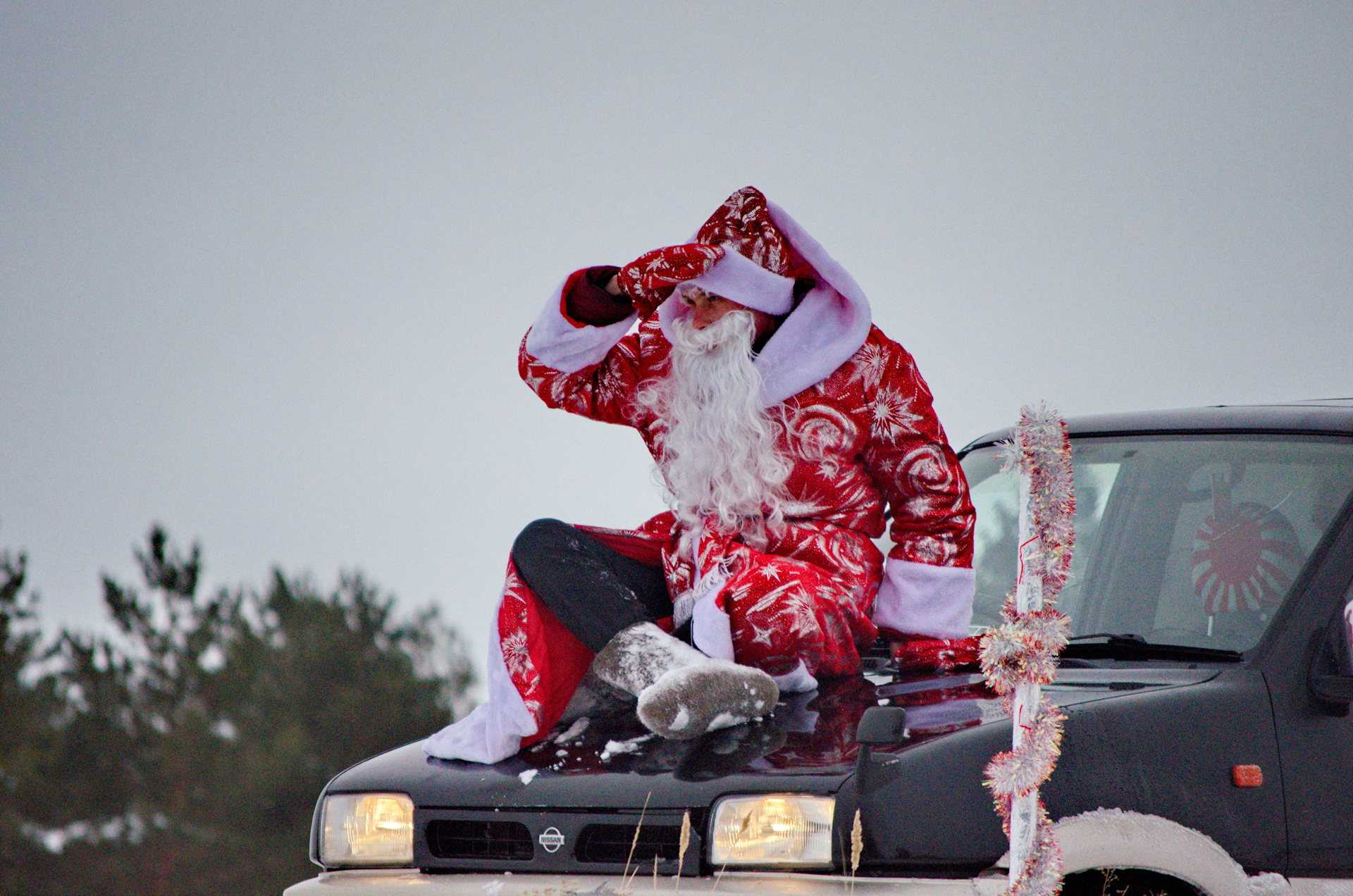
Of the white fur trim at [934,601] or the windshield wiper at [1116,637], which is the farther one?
the white fur trim at [934,601]

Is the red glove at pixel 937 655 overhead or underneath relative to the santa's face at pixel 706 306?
underneath

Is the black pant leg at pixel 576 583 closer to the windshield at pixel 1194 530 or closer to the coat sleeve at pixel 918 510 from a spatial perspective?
the coat sleeve at pixel 918 510

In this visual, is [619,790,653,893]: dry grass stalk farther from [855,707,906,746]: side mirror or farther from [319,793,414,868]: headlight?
[319,793,414,868]: headlight

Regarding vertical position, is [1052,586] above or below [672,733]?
above

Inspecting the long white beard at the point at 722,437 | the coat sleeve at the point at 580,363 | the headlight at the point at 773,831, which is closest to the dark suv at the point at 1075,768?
the headlight at the point at 773,831

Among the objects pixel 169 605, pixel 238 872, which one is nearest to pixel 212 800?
pixel 238 872

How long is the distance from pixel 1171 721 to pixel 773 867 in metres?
0.86

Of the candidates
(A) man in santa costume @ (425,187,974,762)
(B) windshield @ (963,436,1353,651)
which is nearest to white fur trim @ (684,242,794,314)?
(A) man in santa costume @ (425,187,974,762)

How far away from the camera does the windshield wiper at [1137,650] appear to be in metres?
3.00

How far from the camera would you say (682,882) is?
2557mm

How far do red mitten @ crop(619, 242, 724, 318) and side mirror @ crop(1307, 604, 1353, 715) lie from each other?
5.57 feet

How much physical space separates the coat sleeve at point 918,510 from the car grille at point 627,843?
3.62 ft

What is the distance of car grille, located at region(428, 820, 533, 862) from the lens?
286 centimetres

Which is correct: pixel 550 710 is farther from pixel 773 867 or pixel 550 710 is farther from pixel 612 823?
pixel 773 867
